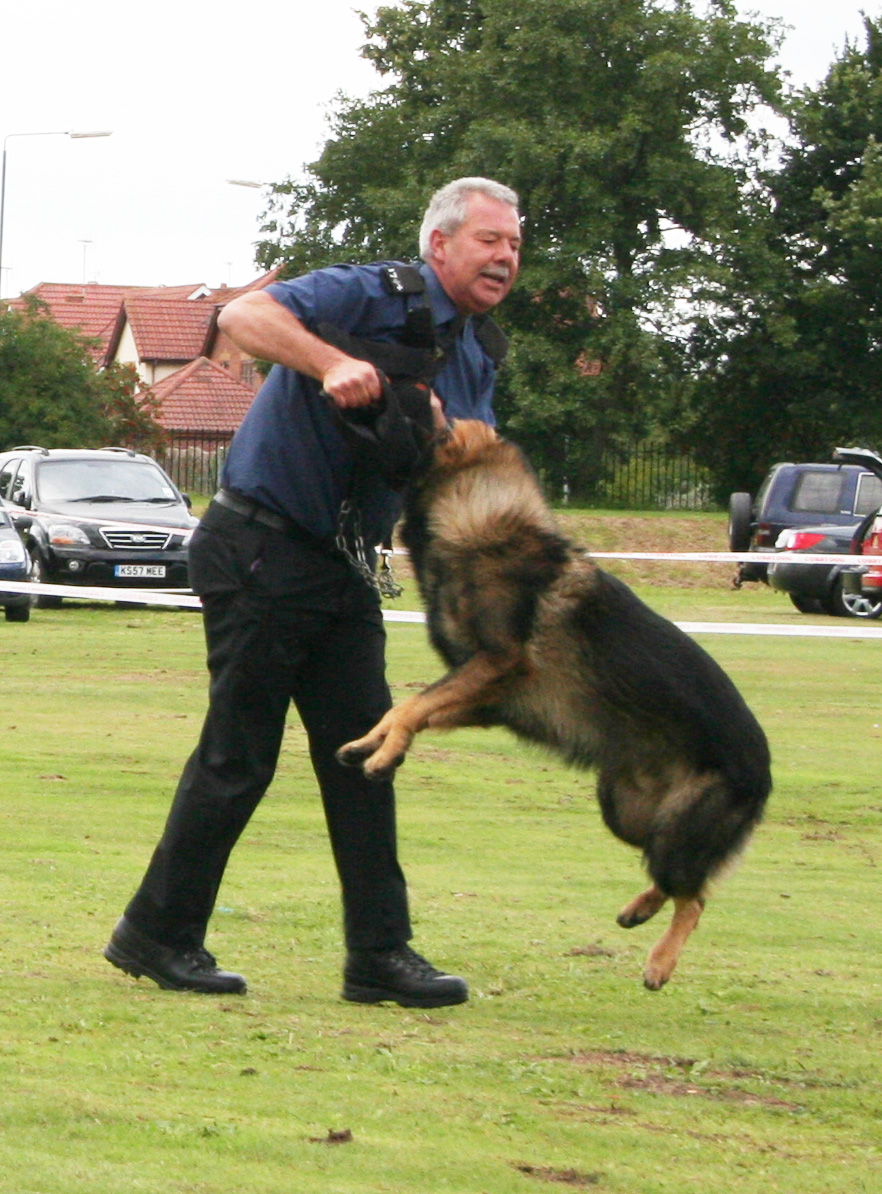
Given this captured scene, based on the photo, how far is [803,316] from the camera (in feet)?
146

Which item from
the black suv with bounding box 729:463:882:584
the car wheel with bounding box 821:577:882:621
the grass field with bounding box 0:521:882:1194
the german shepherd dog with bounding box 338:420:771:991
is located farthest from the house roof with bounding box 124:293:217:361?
the german shepherd dog with bounding box 338:420:771:991

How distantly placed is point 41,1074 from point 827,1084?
69.4 inches

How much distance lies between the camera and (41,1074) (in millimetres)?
3904

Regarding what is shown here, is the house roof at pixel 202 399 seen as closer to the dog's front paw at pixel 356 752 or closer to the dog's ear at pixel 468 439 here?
the dog's ear at pixel 468 439

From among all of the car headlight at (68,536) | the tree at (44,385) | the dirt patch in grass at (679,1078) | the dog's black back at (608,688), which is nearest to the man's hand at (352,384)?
the dog's black back at (608,688)

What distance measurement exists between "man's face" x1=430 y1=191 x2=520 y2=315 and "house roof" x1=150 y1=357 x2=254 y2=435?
204ft

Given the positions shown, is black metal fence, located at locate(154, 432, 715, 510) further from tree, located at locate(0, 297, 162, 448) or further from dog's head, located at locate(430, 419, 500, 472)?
dog's head, located at locate(430, 419, 500, 472)

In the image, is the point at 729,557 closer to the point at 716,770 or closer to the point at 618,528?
the point at 716,770

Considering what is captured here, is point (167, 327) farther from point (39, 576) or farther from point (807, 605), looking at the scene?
point (39, 576)

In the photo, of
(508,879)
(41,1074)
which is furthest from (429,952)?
(41,1074)

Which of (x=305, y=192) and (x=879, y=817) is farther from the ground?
(x=305, y=192)

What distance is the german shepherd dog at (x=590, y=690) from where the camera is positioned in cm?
425

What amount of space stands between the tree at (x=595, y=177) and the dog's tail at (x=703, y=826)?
38.4 meters

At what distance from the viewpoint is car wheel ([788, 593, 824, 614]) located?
79.8 feet
